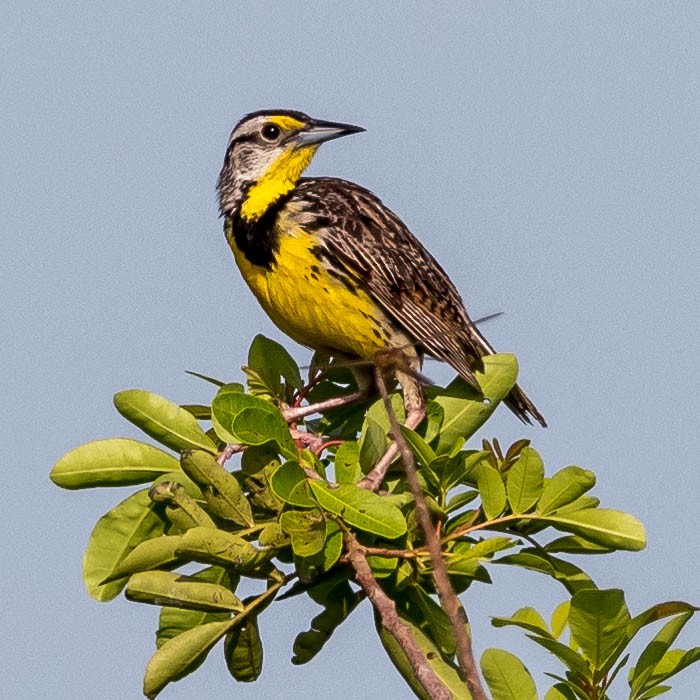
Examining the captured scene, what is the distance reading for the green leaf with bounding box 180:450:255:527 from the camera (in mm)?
3393

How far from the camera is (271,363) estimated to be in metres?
4.36

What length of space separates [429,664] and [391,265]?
87.3 inches

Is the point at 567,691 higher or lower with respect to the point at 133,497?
lower

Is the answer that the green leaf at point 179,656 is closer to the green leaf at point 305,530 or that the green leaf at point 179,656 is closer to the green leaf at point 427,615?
the green leaf at point 305,530

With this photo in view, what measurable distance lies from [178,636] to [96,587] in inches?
12.4

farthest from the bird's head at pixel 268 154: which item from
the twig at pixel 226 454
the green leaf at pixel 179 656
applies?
the green leaf at pixel 179 656

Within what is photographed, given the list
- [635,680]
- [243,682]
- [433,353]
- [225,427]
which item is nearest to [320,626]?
[243,682]

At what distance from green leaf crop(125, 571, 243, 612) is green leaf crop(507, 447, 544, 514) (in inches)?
27.3

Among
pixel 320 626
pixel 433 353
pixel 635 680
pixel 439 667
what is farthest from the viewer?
pixel 433 353

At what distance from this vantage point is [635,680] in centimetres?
316

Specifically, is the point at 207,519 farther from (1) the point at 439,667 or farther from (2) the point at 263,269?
(2) the point at 263,269

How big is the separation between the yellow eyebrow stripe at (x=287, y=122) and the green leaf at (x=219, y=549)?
2.54 m

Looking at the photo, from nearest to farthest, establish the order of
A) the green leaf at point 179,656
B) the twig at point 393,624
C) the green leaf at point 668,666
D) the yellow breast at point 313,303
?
the twig at point 393,624 < the green leaf at point 668,666 < the green leaf at point 179,656 < the yellow breast at point 313,303

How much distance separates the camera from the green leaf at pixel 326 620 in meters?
3.59
